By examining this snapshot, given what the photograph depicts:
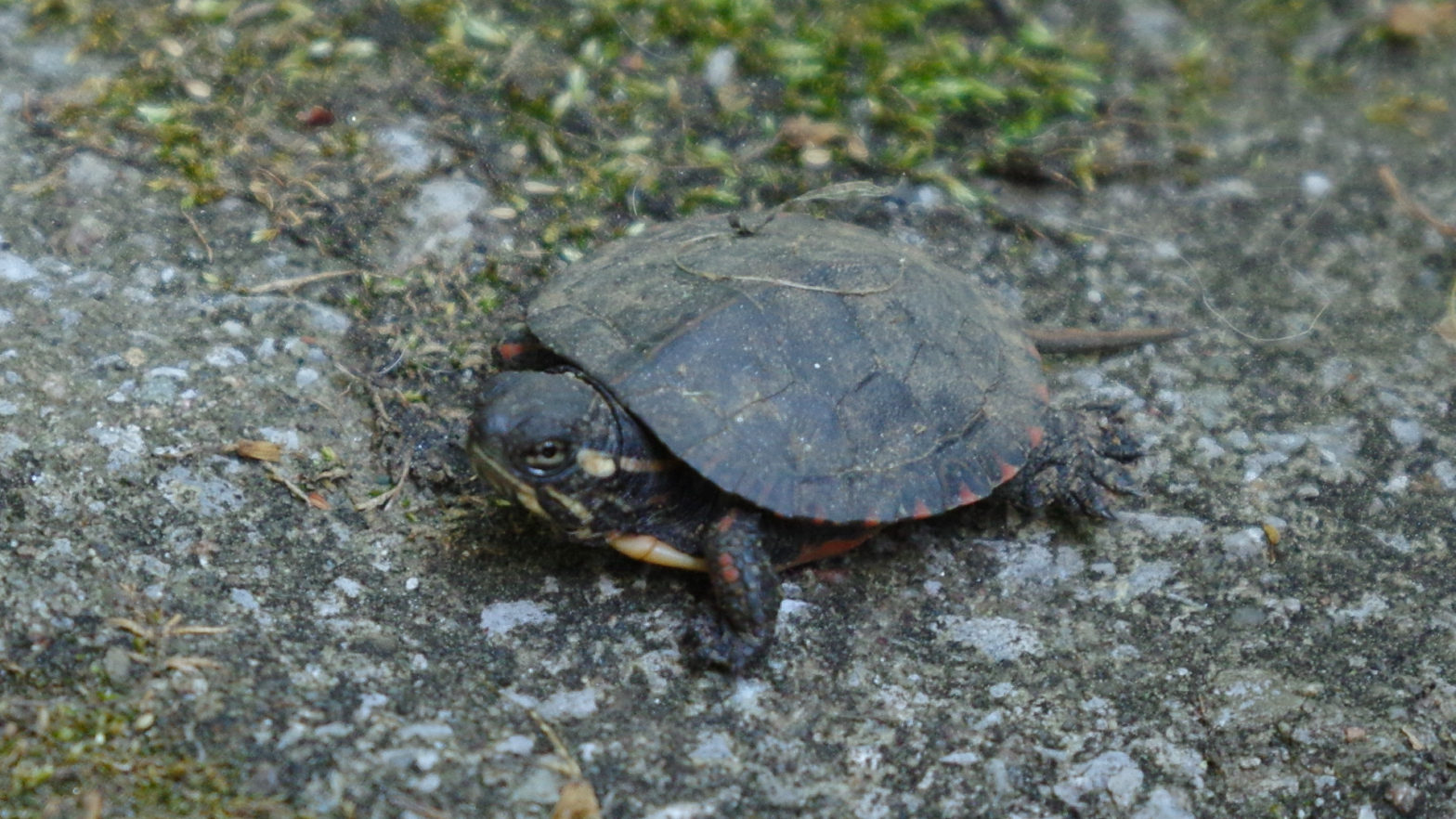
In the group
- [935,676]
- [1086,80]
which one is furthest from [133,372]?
[1086,80]

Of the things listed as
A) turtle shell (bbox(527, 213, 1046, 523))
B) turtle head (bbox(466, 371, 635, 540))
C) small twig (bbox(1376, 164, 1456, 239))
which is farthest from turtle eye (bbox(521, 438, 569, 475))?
small twig (bbox(1376, 164, 1456, 239))

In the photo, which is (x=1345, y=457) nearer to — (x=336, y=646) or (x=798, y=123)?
(x=798, y=123)

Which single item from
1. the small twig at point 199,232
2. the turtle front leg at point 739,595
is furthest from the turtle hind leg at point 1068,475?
the small twig at point 199,232

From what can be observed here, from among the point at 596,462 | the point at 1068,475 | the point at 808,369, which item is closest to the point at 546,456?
the point at 596,462

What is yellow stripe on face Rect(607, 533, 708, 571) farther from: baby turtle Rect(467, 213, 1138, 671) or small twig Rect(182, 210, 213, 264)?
small twig Rect(182, 210, 213, 264)

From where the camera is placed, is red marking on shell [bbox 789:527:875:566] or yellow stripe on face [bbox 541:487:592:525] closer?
yellow stripe on face [bbox 541:487:592:525]

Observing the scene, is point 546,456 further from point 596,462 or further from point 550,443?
point 596,462
